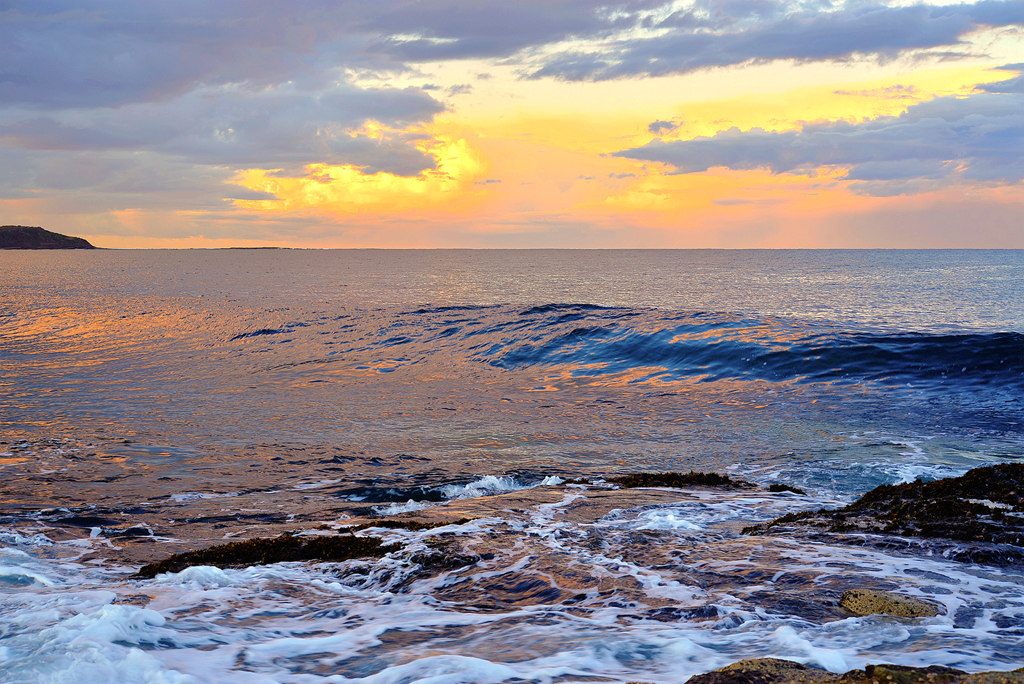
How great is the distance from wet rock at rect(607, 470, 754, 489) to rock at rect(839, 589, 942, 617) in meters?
4.68

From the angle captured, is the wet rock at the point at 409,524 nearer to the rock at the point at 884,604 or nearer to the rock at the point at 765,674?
the rock at the point at 884,604

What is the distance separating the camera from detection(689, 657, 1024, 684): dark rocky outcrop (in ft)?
11.5

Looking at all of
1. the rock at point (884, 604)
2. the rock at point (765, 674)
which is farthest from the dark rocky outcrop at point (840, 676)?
the rock at point (884, 604)

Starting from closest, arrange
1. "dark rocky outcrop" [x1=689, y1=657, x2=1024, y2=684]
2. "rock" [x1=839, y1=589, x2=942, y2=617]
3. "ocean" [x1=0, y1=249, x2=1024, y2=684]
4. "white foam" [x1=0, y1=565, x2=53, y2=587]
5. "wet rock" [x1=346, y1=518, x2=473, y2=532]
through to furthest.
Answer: "dark rocky outcrop" [x1=689, y1=657, x2=1024, y2=684], "ocean" [x1=0, y1=249, x2=1024, y2=684], "rock" [x1=839, y1=589, x2=942, y2=617], "white foam" [x1=0, y1=565, x2=53, y2=587], "wet rock" [x1=346, y1=518, x2=473, y2=532]

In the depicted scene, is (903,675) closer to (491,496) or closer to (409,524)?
(409,524)

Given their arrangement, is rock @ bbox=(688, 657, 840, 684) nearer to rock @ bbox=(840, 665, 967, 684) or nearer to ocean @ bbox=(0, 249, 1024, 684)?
rock @ bbox=(840, 665, 967, 684)

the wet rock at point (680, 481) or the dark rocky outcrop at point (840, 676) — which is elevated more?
the dark rocky outcrop at point (840, 676)

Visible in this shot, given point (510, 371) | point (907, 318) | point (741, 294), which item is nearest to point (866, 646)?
point (510, 371)

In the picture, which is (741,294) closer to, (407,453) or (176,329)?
(176,329)

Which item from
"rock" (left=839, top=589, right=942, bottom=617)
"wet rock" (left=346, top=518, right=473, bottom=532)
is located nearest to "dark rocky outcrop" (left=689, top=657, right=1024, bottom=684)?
"rock" (left=839, top=589, right=942, bottom=617)

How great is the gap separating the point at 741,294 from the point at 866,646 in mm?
61759

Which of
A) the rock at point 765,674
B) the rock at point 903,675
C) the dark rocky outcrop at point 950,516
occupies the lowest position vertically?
the dark rocky outcrop at point 950,516

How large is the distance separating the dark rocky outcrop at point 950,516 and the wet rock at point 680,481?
85.1 inches

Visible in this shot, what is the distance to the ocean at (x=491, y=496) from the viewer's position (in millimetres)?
4844
